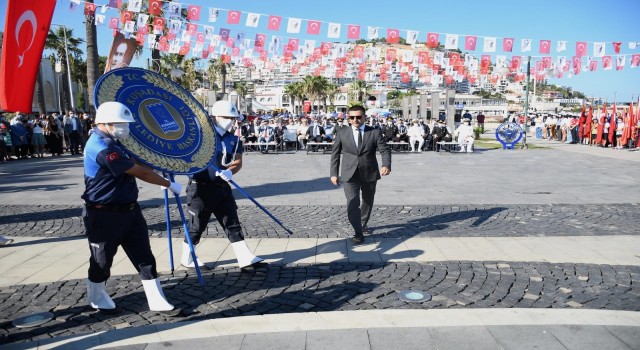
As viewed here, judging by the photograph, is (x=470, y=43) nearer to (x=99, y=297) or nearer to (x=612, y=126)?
(x=612, y=126)

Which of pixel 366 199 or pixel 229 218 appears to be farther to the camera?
pixel 366 199

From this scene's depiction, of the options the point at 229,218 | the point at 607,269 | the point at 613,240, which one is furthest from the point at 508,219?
the point at 229,218

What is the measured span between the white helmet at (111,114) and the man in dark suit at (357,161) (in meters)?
3.15

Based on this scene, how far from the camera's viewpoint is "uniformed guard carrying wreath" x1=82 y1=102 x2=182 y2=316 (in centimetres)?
350

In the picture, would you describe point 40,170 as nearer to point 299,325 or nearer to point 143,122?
point 143,122

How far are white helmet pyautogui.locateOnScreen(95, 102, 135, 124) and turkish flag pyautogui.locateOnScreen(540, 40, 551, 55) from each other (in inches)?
680

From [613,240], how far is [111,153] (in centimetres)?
633

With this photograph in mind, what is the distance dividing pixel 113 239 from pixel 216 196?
4.26 ft

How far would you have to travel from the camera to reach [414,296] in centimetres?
427

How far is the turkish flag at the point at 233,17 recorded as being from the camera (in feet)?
46.7

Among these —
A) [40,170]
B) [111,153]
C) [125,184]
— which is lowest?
[40,170]

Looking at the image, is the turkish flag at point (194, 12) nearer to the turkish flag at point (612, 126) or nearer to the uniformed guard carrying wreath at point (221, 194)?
the uniformed guard carrying wreath at point (221, 194)

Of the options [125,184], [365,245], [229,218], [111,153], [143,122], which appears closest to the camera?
[111,153]

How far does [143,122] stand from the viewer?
405 cm
